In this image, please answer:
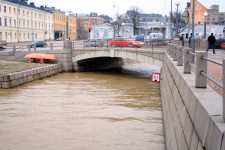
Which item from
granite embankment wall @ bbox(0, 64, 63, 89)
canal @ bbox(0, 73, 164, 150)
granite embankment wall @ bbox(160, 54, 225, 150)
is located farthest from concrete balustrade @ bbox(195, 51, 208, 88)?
granite embankment wall @ bbox(0, 64, 63, 89)

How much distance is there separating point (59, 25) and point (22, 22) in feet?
123

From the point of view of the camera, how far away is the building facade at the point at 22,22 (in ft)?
282

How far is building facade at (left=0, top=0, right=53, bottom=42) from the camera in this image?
85969 mm

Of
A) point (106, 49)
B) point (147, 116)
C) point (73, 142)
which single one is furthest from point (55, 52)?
point (73, 142)

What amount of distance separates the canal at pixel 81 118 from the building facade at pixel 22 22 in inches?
2218

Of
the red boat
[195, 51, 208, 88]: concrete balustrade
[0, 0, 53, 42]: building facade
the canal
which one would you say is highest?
[0, 0, 53, 42]: building facade

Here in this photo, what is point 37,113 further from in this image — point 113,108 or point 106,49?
point 106,49

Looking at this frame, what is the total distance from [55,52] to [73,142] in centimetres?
3381

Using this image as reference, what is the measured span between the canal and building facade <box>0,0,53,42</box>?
5633 centimetres

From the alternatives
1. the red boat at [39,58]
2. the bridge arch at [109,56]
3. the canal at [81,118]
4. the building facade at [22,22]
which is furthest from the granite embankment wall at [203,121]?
the building facade at [22,22]

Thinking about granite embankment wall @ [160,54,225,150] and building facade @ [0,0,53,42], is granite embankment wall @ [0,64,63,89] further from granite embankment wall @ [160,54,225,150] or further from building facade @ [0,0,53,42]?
building facade @ [0,0,53,42]

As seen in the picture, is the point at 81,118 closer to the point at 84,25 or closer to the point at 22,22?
the point at 22,22

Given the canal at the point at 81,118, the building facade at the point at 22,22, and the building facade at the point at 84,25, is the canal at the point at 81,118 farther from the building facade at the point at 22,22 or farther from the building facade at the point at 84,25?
the building facade at the point at 84,25

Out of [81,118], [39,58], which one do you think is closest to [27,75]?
[39,58]
